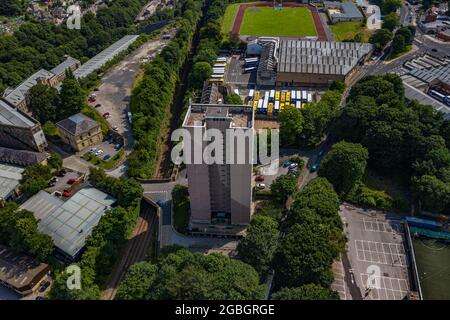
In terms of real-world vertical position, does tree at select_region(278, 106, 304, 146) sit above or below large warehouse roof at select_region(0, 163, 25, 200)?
above

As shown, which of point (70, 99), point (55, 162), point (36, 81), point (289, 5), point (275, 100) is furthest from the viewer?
point (289, 5)


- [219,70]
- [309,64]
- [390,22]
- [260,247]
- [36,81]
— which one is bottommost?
[219,70]

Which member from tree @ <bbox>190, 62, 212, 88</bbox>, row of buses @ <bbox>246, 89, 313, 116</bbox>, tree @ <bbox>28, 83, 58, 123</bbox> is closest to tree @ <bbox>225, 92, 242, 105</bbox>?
row of buses @ <bbox>246, 89, 313, 116</bbox>

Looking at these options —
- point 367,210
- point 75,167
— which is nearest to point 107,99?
point 75,167

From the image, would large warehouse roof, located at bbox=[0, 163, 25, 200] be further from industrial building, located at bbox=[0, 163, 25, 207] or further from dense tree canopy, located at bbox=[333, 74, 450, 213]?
dense tree canopy, located at bbox=[333, 74, 450, 213]

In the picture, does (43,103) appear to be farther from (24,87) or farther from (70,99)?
(24,87)

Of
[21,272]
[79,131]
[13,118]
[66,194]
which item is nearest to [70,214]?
[66,194]
